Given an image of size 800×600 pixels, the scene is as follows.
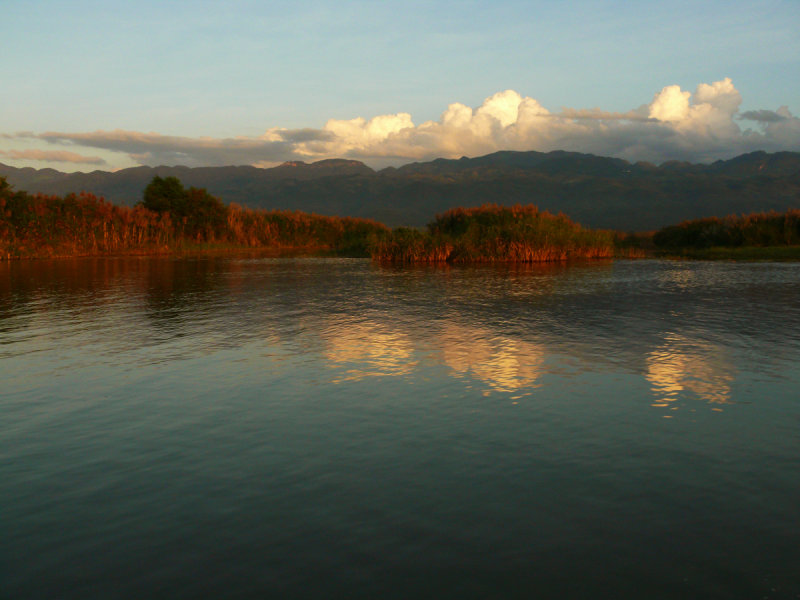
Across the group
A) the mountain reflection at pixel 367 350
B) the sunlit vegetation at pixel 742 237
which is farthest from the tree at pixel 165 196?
Answer: the mountain reflection at pixel 367 350

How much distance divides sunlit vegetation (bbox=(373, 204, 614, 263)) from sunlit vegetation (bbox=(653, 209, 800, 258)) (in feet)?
37.6

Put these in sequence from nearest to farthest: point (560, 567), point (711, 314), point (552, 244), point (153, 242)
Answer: point (560, 567), point (711, 314), point (552, 244), point (153, 242)

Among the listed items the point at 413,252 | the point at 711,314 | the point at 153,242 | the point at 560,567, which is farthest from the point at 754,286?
the point at 153,242

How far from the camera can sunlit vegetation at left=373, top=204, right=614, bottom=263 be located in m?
46.9

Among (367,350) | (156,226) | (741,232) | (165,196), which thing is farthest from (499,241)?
(165,196)

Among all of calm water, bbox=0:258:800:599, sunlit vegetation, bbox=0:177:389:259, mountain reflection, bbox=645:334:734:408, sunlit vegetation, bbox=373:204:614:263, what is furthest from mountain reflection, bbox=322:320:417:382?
sunlit vegetation, bbox=0:177:389:259

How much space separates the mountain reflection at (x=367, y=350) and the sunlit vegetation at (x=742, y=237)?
45.1 metres

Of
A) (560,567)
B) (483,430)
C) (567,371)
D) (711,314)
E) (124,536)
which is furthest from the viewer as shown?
(711,314)

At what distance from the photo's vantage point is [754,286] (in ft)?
96.7

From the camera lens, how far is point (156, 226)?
211ft

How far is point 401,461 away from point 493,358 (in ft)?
20.7

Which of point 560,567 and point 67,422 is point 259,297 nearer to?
point 67,422

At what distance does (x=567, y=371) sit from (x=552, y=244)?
118ft

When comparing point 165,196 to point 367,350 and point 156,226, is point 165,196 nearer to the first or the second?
point 156,226
